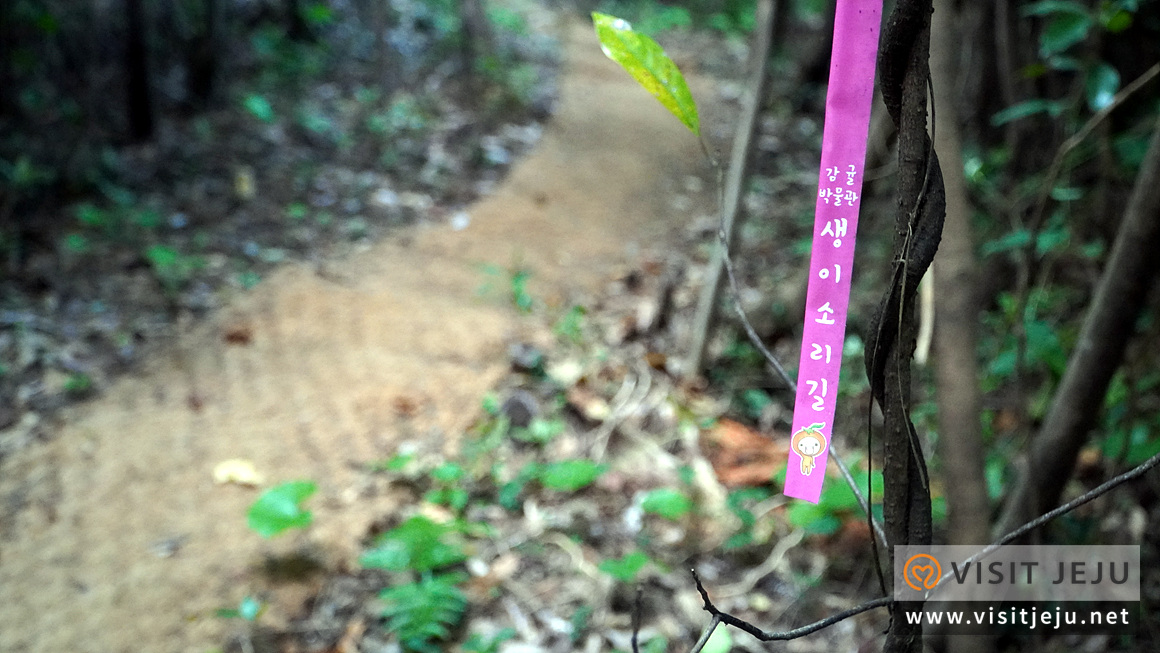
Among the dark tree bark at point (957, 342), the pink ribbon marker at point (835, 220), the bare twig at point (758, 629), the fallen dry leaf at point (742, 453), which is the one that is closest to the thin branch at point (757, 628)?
the bare twig at point (758, 629)

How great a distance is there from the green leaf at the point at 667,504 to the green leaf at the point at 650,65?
61.5 inches

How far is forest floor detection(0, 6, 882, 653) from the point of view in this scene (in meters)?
2.10

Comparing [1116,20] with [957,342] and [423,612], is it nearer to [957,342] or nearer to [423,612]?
[957,342]

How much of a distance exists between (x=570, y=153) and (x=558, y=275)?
2.52m

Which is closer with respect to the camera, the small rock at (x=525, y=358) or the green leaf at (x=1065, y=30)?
the green leaf at (x=1065, y=30)

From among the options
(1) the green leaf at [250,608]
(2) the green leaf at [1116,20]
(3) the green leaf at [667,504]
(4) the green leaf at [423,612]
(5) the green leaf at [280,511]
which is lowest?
(1) the green leaf at [250,608]

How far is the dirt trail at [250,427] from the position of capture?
84.7 inches

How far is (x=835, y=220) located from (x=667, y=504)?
5.39 ft

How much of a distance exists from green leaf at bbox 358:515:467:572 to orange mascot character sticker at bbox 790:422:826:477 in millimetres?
1534

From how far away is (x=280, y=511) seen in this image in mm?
2205

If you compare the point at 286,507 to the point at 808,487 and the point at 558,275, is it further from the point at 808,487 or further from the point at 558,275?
the point at 558,275

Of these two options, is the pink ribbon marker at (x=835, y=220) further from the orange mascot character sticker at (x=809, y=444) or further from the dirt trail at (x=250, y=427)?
the dirt trail at (x=250, y=427)

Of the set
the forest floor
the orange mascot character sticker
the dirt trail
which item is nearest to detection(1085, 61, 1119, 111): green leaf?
the forest floor

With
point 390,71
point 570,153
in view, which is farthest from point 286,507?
point 390,71
